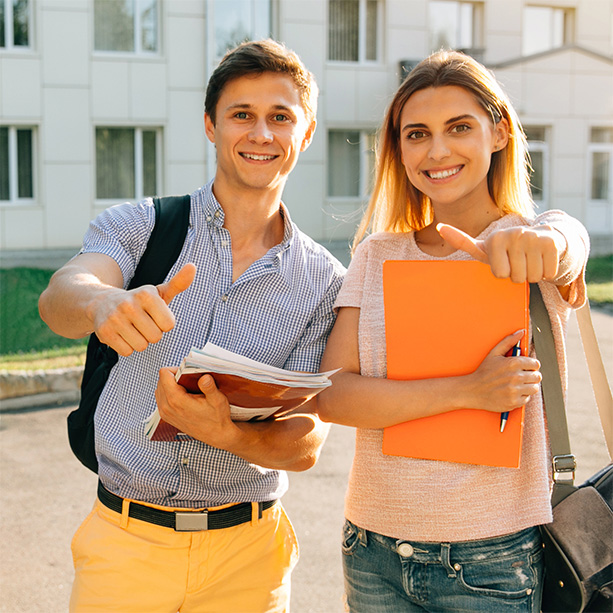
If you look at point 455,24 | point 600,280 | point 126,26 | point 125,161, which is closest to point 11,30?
point 126,26

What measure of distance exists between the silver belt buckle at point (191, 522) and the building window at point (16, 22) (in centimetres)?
1701

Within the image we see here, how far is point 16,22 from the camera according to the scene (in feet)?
56.1

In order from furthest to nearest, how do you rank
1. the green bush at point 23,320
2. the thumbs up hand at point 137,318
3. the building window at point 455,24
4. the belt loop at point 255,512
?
the building window at point 455,24 < the green bush at point 23,320 < the belt loop at point 255,512 < the thumbs up hand at point 137,318

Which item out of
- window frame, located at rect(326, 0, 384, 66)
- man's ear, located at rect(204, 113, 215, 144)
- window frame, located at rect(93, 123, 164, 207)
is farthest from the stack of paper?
window frame, located at rect(326, 0, 384, 66)

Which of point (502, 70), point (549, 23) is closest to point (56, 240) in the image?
point (502, 70)

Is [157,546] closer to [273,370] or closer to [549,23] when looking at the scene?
[273,370]

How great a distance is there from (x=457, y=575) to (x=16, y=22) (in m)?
17.9

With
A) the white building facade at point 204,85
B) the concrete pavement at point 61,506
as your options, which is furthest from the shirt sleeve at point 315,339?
the white building facade at point 204,85

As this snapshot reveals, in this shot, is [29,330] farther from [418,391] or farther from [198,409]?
[418,391]

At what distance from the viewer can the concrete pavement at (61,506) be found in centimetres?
398

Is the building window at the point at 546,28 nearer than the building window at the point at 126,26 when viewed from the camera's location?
No

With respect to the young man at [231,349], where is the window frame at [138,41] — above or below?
above

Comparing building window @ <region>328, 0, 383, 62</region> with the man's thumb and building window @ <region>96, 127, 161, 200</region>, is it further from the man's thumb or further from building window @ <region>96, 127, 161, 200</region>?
the man's thumb

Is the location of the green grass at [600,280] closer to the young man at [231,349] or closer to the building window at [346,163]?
the building window at [346,163]
